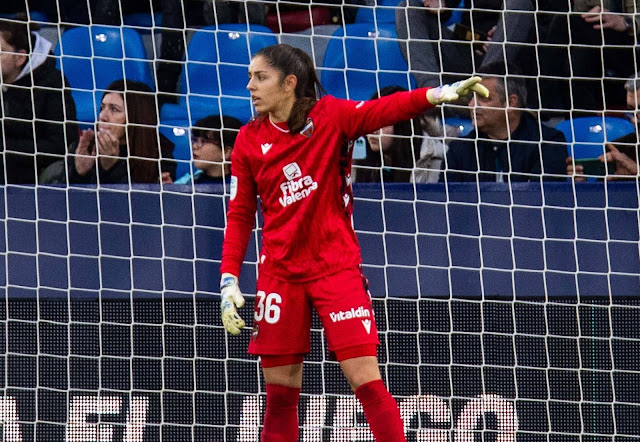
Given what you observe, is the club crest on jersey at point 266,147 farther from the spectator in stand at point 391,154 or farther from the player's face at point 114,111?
the player's face at point 114,111

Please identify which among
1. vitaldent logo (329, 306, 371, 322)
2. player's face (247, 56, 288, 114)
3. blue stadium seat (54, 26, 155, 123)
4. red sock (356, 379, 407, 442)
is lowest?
red sock (356, 379, 407, 442)

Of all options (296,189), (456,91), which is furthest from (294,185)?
(456,91)

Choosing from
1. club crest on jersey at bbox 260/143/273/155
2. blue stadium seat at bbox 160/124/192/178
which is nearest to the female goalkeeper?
club crest on jersey at bbox 260/143/273/155

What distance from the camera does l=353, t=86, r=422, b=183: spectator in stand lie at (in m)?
4.56

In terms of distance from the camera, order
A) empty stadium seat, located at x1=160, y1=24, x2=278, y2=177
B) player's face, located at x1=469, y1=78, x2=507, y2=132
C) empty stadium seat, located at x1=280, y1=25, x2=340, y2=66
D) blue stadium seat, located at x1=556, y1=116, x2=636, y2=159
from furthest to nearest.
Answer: empty stadium seat, located at x1=280, y1=25, x2=340, y2=66
empty stadium seat, located at x1=160, y1=24, x2=278, y2=177
blue stadium seat, located at x1=556, y1=116, x2=636, y2=159
player's face, located at x1=469, y1=78, x2=507, y2=132

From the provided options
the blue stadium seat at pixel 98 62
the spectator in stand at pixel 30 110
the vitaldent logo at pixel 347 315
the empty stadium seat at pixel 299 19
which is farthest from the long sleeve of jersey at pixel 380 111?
the empty stadium seat at pixel 299 19

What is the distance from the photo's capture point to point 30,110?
187 inches

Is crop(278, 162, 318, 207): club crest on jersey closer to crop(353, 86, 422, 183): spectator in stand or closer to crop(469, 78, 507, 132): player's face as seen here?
crop(353, 86, 422, 183): spectator in stand

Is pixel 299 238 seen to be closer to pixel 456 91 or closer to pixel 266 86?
pixel 266 86

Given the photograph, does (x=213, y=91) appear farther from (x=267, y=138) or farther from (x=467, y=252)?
(x=267, y=138)

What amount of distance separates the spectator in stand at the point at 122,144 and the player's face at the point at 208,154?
0.54 feet

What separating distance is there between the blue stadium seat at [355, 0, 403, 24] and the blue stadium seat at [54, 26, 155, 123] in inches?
47.7

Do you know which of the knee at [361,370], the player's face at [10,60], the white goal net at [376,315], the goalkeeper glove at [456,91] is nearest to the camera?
the goalkeeper glove at [456,91]

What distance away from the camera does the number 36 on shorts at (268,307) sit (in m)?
2.94
